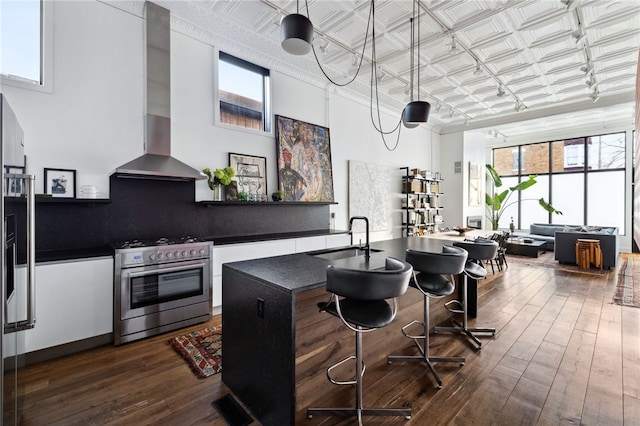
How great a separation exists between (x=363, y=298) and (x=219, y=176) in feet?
9.95

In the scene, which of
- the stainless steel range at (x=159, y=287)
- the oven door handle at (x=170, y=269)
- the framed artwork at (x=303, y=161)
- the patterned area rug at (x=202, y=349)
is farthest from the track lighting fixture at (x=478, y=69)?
the patterned area rug at (x=202, y=349)

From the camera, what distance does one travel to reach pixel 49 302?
8.20 feet

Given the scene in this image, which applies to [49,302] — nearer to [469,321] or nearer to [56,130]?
[56,130]

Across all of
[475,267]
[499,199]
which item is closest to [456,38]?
[475,267]

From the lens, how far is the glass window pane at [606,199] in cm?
835

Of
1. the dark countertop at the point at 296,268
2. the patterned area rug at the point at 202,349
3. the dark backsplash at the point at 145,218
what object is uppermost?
the dark backsplash at the point at 145,218

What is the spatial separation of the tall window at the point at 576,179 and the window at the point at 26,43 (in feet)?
39.1

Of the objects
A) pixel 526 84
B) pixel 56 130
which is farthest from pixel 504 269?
pixel 56 130

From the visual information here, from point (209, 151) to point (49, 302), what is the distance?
2429mm

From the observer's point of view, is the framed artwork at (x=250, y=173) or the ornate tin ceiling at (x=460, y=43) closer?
the ornate tin ceiling at (x=460, y=43)

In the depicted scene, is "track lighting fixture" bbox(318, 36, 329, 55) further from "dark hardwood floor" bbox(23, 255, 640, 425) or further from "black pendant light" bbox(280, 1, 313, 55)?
"dark hardwood floor" bbox(23, 255, 640, 425)

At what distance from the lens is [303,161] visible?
526cm

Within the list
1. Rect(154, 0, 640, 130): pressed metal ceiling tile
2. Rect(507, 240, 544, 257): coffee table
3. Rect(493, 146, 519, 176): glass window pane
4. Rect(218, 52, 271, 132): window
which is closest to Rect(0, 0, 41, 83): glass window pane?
Rect(154, 0, 640, 130): pressed metal ceiling tile

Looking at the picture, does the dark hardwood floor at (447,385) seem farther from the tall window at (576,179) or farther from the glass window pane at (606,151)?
the glass window pane at (606,151)
